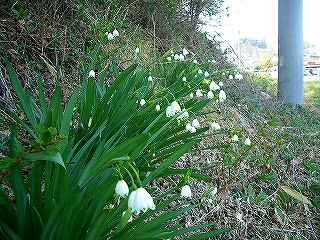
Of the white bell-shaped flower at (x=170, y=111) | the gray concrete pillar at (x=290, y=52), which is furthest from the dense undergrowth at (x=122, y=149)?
the gray concrete pillar at (x=290, y=52)

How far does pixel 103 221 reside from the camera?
140cm

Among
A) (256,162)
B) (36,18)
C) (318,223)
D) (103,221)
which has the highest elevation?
(36,18)

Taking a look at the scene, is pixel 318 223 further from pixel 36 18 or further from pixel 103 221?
pixel 36 18

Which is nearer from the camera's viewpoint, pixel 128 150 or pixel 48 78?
pixel 128 150

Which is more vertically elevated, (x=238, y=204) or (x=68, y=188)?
(x=68, y=188)

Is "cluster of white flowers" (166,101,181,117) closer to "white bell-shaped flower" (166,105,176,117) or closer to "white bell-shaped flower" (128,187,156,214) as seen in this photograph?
"white bell-shaped flower" (166,105,176,117)

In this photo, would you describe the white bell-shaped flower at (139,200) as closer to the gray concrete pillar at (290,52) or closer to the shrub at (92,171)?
the shrub at (92,171)

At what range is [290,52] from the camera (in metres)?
8.39

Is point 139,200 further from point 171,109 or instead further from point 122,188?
point 171,109

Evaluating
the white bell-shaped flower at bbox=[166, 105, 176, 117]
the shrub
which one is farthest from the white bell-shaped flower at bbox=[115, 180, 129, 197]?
the white bell-shaped flower at bbox=[166, 105, 176, 117]

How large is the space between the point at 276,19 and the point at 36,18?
6235mm

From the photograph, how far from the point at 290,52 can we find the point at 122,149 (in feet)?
24.7

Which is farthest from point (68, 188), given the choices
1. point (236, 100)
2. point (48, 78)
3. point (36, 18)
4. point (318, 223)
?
point (236, 100)

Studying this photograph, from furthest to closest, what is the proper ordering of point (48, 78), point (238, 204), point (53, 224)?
1. point (48, 78)
2. point (238, 204)
3. point (53, 224)
